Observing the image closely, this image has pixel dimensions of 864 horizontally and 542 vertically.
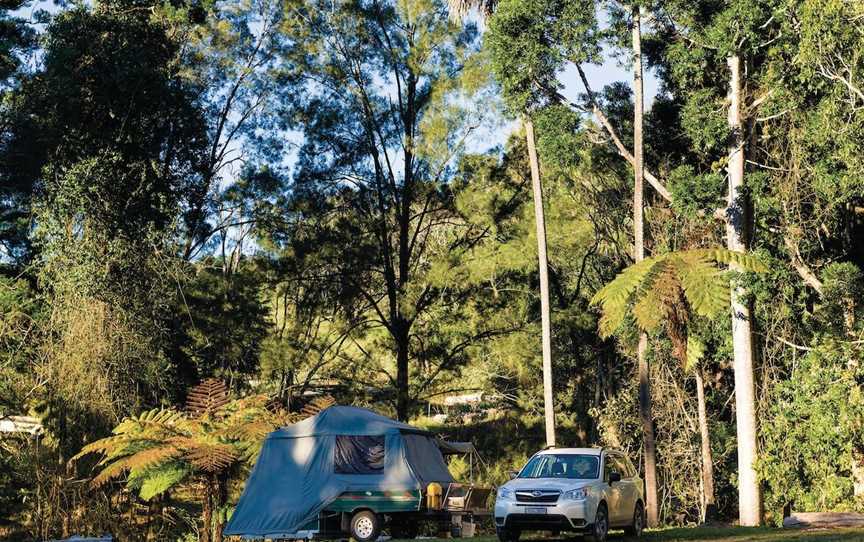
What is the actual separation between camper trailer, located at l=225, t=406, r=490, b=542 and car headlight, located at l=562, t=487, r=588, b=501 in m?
4.25

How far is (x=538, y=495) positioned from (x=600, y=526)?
1069 millimetres

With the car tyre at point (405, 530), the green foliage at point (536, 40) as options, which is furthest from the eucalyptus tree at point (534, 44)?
the car tyre at point (405, 530)

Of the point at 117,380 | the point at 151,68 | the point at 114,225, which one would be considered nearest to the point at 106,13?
the point at 151,68

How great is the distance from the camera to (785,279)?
2302 centimetres

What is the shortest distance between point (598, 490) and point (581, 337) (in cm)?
2041

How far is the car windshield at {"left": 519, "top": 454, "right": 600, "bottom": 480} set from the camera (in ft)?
51.7

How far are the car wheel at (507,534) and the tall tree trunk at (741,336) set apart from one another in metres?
7.91

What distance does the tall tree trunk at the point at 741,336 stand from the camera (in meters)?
21.3

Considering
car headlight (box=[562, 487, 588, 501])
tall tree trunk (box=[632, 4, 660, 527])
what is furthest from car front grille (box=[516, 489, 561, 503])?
tall tree trunk (box=[632, 4, 660, 527])

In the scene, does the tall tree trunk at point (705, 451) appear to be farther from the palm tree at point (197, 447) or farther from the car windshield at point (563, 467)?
the car windshield at point (563, 467)

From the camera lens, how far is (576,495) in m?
14.7

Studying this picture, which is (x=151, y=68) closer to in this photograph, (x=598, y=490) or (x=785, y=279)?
(x=785, y=279)

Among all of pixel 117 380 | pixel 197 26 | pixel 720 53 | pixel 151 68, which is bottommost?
pixel 117 380

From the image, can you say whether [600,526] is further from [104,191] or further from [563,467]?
[104,191]
